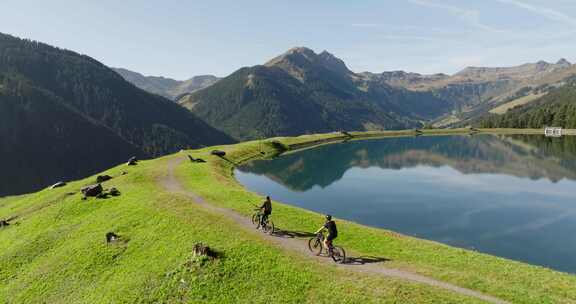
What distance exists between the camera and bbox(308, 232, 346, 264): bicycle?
32.5 metres

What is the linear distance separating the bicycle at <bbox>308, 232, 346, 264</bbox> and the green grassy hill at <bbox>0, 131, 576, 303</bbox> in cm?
106

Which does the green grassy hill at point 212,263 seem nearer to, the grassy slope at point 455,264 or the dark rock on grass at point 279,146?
the grassy slope at point 455,264

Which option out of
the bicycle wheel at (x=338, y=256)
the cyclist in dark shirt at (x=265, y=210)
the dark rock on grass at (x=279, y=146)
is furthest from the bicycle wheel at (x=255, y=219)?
the dark rock on grass at (x=279, y=146)

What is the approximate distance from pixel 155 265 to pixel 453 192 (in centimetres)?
6774

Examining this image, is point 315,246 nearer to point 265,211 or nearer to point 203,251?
point 265,211

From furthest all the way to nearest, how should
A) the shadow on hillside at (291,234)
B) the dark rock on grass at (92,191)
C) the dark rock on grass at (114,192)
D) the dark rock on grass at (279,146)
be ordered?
the dark rock on grass at (279,146) < the dark rock on grass at (114,192) < the dark rock on grass at (92,191) < the shadow on hillside at (291,234)

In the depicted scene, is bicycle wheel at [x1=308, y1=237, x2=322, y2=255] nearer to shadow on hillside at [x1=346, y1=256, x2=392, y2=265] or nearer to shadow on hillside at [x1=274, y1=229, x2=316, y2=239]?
shadow on hillside at [x1=346, y1=256, x2=392, y2=265]

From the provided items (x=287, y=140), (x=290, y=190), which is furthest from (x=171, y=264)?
(x=287, y=140)

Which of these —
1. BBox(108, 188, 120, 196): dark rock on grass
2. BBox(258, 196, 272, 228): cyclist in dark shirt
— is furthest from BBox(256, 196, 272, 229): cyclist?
BBox(108, 188, 120, 196): dark rock on grass

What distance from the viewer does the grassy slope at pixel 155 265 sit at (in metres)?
29.0

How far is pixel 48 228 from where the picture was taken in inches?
2072

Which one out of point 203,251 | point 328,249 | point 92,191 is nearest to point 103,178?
point 92,191

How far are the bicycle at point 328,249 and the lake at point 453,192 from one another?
77.4 feet

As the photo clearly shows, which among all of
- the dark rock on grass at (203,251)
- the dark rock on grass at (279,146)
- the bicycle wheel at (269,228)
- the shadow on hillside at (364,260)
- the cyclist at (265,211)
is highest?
the dark rock on grass at (279,146)
